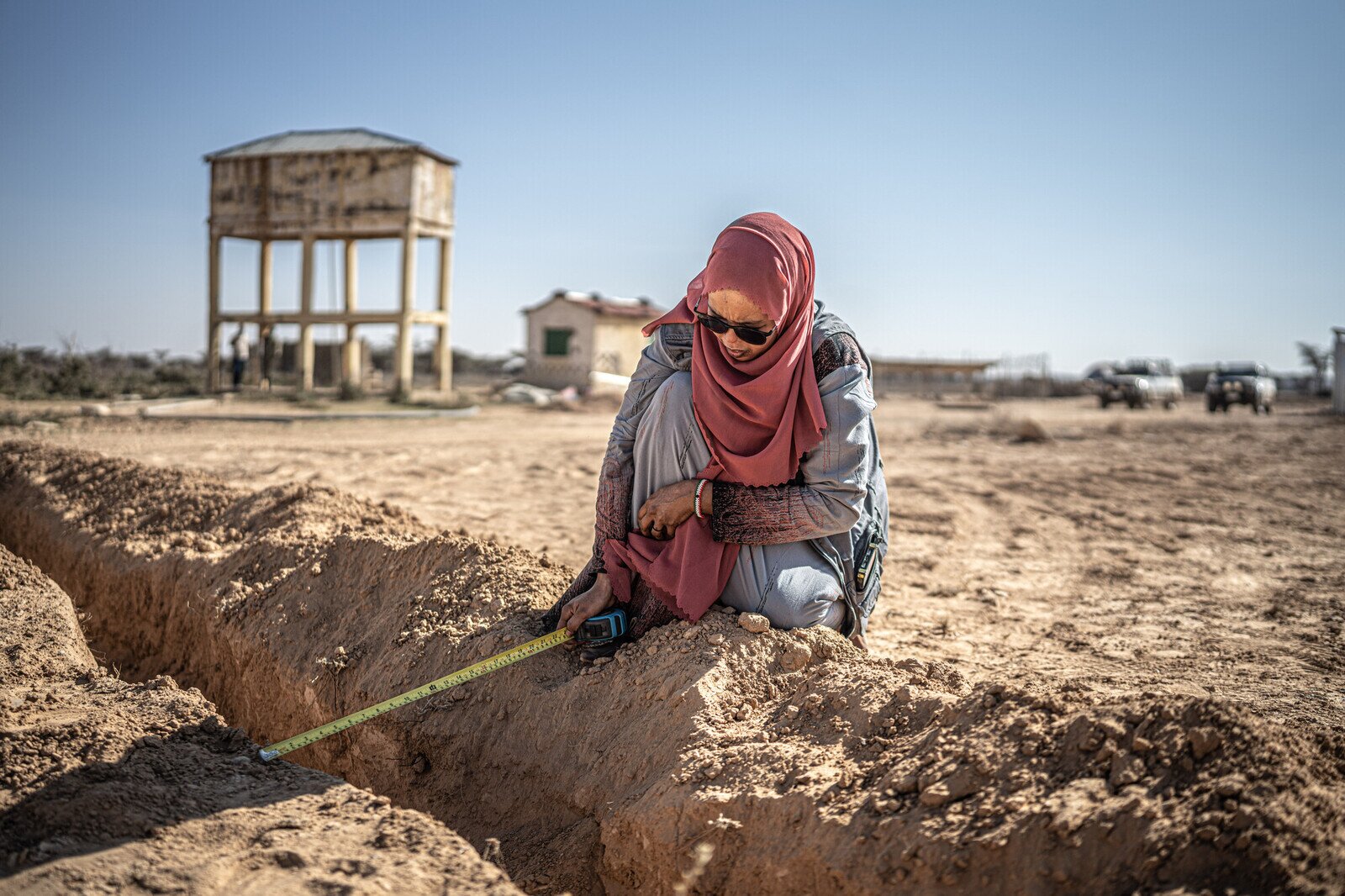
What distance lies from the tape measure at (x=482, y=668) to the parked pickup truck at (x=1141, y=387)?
26878mm

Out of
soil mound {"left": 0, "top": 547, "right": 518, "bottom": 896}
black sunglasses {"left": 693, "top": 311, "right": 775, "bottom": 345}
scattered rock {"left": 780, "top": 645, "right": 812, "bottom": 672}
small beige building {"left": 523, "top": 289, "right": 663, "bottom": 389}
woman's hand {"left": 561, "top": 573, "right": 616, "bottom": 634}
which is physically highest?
small beige building {"left": 523, "top": 289, "right": 663, "bottom": 389}

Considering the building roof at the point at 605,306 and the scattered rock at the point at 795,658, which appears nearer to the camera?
the scattered rock at the point at 795,658

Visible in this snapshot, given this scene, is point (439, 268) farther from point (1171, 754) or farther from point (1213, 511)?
point (1171, 754)

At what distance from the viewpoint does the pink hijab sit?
2543 millimetres

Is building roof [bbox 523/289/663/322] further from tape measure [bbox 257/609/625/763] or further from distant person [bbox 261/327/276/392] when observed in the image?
tape measure [bbox 257/609/625/763]

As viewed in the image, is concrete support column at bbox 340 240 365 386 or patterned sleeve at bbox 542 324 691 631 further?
concrete support column at bbox 340 240 365 386

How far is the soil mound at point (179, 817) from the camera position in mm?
1813

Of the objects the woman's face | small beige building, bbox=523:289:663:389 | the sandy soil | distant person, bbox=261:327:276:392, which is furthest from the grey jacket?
small beige building, bbox=523:289:663:389

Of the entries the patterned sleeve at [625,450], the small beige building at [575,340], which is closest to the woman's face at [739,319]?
the patterned sleeve at [625,450]

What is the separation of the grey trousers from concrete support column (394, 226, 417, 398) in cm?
1418

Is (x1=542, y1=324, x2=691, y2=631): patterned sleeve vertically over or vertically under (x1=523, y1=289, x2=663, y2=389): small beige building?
under

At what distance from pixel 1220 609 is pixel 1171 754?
10.6 ft

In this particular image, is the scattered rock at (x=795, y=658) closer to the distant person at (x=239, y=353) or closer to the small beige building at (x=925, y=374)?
the distant person at (x=239, y=353)

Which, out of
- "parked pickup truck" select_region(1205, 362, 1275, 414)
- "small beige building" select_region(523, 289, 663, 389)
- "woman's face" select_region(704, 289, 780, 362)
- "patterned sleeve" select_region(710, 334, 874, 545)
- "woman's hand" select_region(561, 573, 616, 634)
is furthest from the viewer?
"small beige building" select_region(523, 289, 663, 389)
